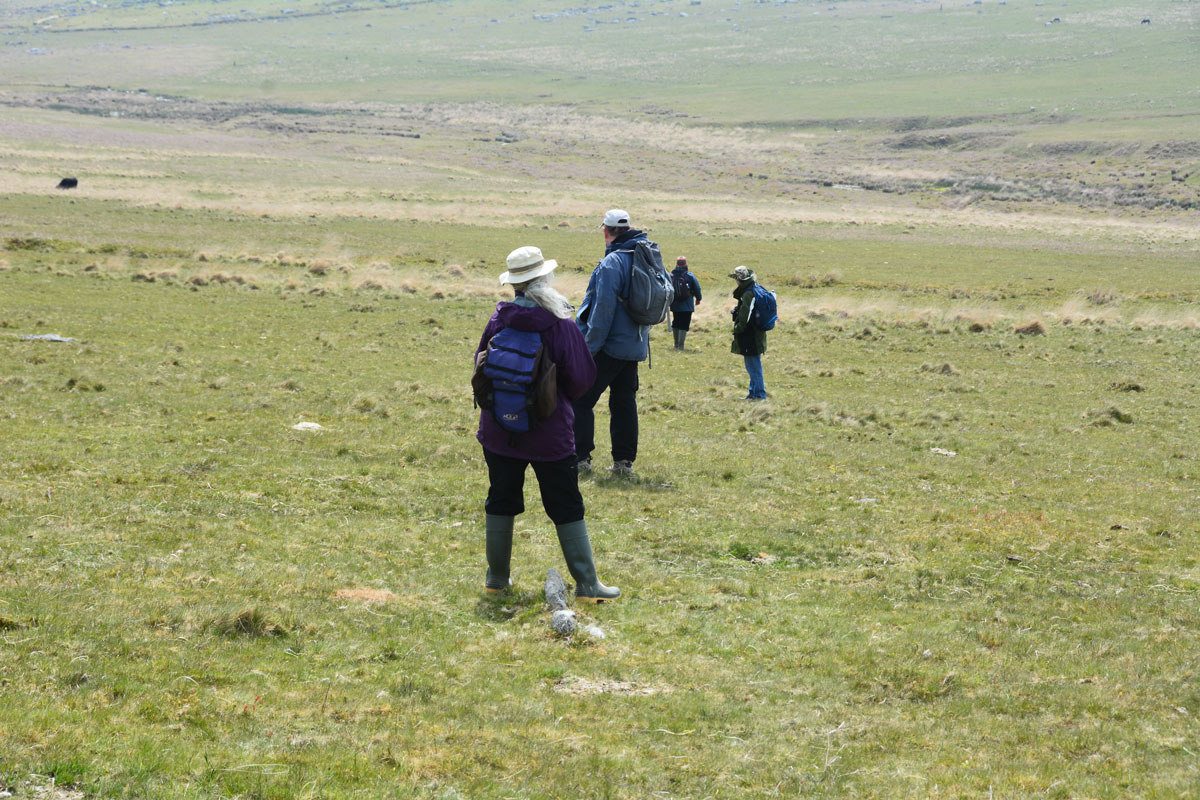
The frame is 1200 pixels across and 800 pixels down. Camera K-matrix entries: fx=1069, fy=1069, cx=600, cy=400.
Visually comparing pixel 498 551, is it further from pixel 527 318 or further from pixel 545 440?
pixel 527 318

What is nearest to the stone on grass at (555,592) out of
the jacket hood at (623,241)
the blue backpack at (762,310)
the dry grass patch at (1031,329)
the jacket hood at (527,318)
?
the jacket hood at (527,318)

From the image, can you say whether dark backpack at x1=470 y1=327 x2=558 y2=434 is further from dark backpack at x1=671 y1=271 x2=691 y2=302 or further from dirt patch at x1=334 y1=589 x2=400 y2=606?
dark backpack at x1=671 y1=271 x2=691 y2=302

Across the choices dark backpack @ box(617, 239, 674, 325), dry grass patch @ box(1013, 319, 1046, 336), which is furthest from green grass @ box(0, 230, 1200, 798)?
dry grass patch @ box(1013, 319, 1046, 336)

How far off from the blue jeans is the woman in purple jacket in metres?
10.8

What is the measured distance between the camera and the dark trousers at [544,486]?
7516 mm

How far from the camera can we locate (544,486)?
7.58m

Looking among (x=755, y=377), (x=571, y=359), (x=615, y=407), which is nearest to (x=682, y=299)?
(x=755, y=377)

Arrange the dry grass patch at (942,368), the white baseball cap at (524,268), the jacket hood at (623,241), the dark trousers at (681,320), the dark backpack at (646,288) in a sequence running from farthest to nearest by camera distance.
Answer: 1. the dark trousers at (681,320)
2. the dry grass patch at (942,368)
3. the jacket hood at (623,241)
4. the dark backpack at (646,288)
5. the white baseball cap at (524,268)

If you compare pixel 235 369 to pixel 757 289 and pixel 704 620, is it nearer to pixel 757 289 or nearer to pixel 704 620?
pixel 757 289

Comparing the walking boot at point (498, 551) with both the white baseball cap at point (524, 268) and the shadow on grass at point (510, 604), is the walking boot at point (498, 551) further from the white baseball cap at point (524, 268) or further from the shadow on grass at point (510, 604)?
the white baseball cap at point (524, 268)

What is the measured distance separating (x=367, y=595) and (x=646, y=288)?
192 inches

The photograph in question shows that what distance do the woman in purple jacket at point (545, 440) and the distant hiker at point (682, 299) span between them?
1480 centimetres

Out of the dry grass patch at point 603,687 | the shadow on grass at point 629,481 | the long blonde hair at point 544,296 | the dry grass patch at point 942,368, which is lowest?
the dry grass patch at point 942,368

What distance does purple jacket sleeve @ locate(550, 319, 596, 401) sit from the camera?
7371 mm
